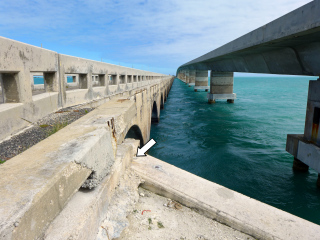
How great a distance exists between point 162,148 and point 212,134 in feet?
14.9

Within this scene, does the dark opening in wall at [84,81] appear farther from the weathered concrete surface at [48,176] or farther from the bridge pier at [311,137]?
the bridge pier at [311,137]

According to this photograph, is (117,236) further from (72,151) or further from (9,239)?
(9,239)

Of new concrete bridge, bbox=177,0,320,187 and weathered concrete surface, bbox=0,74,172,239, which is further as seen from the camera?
new concrete bridge, bbox=177,0,320,187

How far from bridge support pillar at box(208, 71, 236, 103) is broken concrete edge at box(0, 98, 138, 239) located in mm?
27705

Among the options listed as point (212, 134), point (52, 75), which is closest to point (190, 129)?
point (212, 134)

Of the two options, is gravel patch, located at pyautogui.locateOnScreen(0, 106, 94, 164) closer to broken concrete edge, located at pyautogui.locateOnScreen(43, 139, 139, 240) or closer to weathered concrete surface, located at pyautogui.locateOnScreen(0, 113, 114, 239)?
weathered concrete surface, located at pyautogui.locateOnScreen(0, 113, 114, 239)

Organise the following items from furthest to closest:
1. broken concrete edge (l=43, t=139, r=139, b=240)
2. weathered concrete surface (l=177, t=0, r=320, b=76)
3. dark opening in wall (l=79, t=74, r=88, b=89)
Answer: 1. dark opening in wall (l=79, t=74, r=88, b=89)
2. weathered concrete surface (l=177, t=0, r=320, b=76)
3. broken concrete edge (l=43, t=139, r=139, b=240)

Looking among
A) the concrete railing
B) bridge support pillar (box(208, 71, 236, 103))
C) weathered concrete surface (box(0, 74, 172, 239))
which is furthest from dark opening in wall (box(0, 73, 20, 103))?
bridge support pillar (box(208, 71, 236, 103))

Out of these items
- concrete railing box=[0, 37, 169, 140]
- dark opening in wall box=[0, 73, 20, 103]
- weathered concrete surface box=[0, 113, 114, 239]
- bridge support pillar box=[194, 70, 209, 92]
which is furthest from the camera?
bridge support pillar box=[194, 70, 209, 92]

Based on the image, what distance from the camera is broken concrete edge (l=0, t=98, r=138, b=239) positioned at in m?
1.40

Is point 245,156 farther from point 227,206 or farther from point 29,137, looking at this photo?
point 29,137

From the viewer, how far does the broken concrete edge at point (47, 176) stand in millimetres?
1400

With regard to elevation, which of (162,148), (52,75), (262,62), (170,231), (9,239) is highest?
(262,62)

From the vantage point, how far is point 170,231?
2.86m
